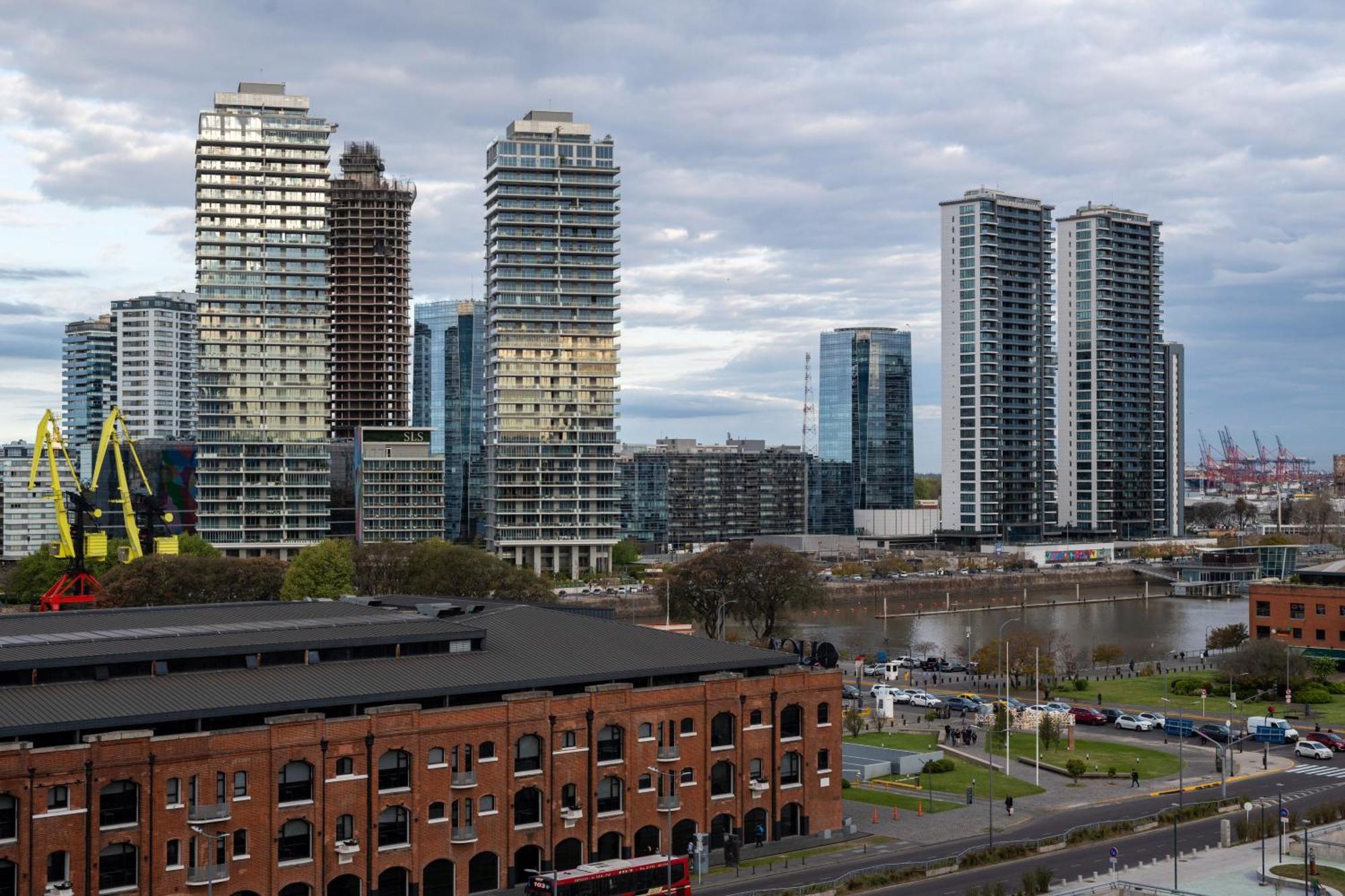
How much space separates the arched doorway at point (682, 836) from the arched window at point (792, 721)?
6526mm

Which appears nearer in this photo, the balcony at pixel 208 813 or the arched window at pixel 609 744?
the balcony at pixel 208 813

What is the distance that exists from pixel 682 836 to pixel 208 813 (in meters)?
21.7

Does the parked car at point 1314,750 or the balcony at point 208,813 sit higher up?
the balcony at point 208,813

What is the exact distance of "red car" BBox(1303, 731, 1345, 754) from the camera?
296 feet

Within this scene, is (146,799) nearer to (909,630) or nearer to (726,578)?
(726,578)

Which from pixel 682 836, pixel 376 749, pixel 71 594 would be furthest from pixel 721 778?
pixel 71 594

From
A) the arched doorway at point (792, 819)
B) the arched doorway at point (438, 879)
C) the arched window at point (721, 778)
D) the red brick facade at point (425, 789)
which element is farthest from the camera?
the arched doorway at point (792, 819)

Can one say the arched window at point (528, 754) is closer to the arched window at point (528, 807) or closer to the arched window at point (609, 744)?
the arched window at point (528, 807)

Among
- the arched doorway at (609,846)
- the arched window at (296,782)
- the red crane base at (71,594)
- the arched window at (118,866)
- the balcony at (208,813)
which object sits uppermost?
the red crane base at (71,594)

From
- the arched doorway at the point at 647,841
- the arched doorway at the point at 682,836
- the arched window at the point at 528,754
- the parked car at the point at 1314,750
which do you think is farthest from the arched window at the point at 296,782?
the parked car at the point at 1314,750

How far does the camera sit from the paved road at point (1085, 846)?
199 ft

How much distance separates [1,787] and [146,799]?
4.86 meters

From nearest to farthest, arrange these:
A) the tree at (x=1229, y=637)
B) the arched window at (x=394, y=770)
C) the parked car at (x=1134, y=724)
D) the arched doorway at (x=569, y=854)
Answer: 1. the arched window at (x=394, y=770)
2. the arched doorway at (x=569, y=854)
3. the parked car at (x=1134, y=724)
4. the tree at (x=1229, y=637)

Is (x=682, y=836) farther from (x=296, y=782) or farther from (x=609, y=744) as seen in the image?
(x=296, y=782)
